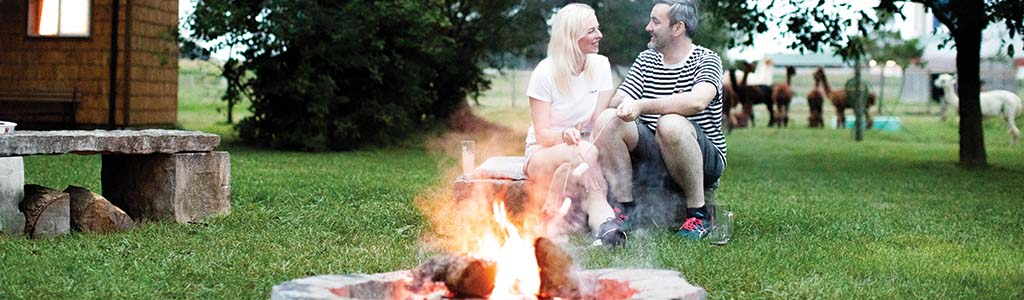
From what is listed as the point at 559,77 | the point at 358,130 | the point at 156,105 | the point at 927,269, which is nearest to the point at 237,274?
the point at 559,77

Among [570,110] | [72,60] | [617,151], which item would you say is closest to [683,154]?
[617,151]

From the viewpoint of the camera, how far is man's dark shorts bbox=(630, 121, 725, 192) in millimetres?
5668

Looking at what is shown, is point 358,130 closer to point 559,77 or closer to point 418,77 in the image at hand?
point 418,77

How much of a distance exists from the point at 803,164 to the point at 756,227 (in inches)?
245

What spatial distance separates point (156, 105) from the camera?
585 inches

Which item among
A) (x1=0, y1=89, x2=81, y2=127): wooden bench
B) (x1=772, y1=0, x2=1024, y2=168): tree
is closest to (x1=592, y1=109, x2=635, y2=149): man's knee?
(x1=772, y1=0, x2=1024, y2=168): tree

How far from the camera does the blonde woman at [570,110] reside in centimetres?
536

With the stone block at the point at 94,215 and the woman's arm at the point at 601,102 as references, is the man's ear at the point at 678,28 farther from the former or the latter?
the stone block at the point at 94,215

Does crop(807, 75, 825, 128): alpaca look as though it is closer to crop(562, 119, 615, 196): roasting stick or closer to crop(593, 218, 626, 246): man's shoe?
crop(562, 119, 615, 196): roasting stick

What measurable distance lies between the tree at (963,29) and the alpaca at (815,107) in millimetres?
9715

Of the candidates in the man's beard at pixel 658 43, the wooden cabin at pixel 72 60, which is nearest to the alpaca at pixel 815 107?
the wooden cabin at pixel 72 60

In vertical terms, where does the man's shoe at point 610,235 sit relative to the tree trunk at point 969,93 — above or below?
below

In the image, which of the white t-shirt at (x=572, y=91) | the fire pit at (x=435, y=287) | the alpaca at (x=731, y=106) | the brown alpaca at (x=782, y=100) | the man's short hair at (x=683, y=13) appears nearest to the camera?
the fire pit at (x=435, y=287)

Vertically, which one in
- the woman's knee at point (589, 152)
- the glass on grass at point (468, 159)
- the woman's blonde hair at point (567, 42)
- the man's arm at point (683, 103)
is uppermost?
the woman's blonde hair at point (567, 42)
